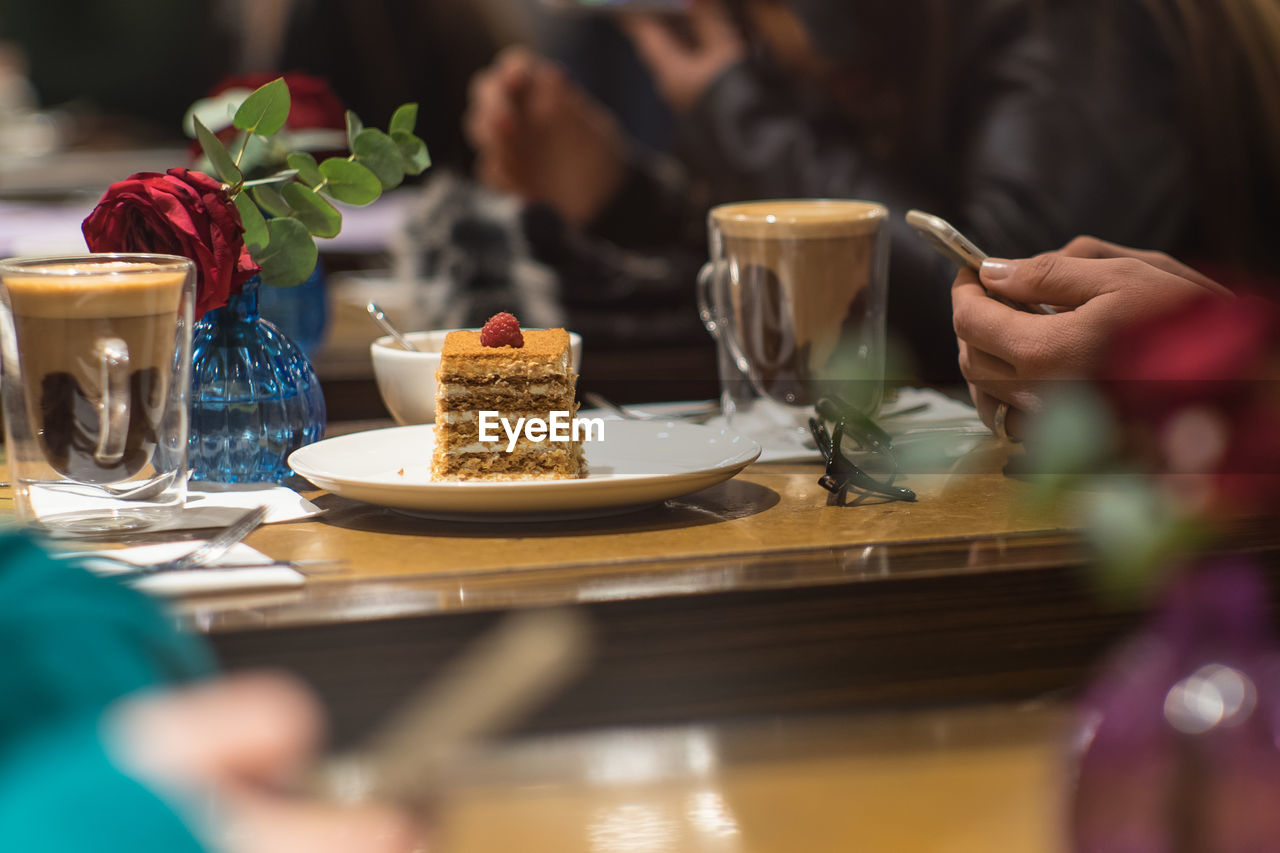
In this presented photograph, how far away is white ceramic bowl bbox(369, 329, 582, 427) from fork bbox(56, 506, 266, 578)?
218mm

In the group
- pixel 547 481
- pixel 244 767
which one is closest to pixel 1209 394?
pixel 244 767

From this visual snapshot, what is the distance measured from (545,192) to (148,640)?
2875mm

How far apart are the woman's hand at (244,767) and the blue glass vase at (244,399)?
1.89 feet

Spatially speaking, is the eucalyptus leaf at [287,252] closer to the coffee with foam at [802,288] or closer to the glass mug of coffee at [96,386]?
the glass mug of coffee at [96,386]

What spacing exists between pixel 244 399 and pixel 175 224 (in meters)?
0.14

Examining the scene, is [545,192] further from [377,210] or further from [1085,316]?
[1085,316]

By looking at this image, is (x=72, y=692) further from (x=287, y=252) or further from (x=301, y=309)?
(x=301, y=309)

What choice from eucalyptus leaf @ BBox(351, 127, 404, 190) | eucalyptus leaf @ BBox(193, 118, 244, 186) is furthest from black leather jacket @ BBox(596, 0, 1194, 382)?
eucalyptus leaf @ BBox(193, 118, 244, 186)

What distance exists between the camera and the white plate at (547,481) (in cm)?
73

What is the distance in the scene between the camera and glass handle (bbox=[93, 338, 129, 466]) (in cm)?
70

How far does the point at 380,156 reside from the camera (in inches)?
36.8

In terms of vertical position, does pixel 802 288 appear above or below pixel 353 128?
below

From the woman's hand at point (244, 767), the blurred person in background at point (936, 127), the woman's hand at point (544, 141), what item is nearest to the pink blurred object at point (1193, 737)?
the woman's hand at point (244, 767)

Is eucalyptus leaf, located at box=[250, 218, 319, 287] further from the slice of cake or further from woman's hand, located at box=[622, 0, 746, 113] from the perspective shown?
woman's hand, located at box=[622, 0, 746, 113]
